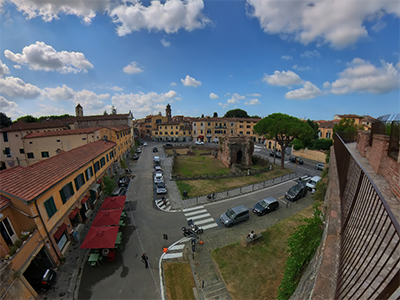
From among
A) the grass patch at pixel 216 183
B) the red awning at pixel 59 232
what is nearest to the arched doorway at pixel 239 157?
the grass patch at pixel 216 183

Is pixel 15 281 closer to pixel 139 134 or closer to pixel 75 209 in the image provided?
pixel 75 209

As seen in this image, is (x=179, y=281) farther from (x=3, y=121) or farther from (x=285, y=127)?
(x=3, y=121)

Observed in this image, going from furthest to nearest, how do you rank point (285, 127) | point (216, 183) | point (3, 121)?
point (3, 121), point (285, 127), point (216, 183)

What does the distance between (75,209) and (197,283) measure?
37.7ft

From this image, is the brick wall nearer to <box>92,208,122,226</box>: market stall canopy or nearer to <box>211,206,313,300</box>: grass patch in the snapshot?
<box>211,206,313,300</box>: grass patch

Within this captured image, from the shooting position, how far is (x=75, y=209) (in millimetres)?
14477

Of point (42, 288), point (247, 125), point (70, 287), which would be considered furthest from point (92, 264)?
point (247, 125)

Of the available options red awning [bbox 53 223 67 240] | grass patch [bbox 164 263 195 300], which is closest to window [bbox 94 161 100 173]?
red awning [bbox 53 223 67 240]

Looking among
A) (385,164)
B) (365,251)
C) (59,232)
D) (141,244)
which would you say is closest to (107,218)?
(59,232)

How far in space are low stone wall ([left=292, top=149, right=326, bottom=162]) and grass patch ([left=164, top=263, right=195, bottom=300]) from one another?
35981mm

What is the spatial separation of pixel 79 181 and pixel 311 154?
42259 millimetres

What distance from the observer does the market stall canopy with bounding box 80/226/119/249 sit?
11.5 metres

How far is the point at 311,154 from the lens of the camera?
38188 mm

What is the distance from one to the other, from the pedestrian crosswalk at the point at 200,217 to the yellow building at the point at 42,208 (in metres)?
9.88
